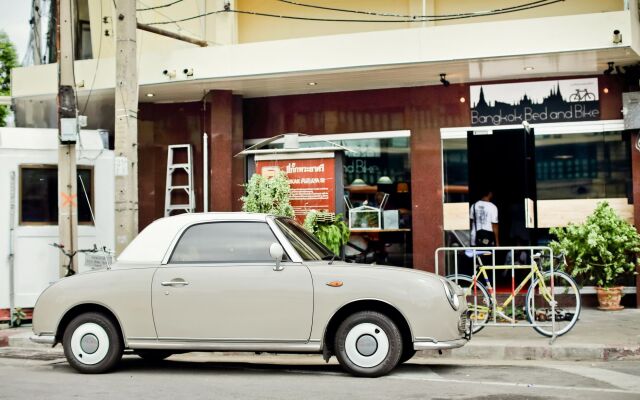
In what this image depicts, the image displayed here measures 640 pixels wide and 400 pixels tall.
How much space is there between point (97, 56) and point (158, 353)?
30.0ft

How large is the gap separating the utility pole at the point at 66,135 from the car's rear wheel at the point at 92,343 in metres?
4.08

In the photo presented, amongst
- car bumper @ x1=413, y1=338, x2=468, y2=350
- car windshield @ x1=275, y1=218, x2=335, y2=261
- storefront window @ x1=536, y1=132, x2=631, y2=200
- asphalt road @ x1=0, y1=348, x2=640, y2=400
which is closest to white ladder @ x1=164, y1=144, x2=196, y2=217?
storefront window @ x1=536, y1=132, x2=631, y2=200

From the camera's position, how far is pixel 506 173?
15.2 metres

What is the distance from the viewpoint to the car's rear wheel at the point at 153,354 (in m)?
9.63

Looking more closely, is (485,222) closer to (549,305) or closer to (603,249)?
(603,249)

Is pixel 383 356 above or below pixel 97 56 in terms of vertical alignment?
below

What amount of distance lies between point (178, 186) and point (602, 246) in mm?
7967

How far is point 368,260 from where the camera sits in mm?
15984

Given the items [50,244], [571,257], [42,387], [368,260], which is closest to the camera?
[42,387]

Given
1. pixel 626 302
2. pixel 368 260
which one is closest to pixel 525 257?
pixel 626 302

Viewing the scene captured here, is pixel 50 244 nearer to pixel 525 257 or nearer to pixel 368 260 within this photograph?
pixel 368 260

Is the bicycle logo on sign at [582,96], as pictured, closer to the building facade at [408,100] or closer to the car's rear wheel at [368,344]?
the building facade at [408,100]

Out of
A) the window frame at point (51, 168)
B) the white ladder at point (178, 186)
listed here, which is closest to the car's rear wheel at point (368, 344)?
the window frame at point (51, 168)

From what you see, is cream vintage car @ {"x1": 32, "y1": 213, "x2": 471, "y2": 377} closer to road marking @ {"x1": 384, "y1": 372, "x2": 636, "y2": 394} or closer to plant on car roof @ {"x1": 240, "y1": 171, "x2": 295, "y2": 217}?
road marking @ {"x1": 384, "y1": 372, "x2": 636, "y2": 394}
